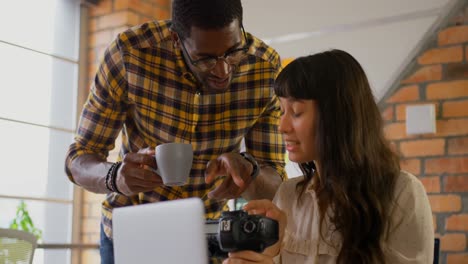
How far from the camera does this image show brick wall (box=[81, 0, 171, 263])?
3635mm

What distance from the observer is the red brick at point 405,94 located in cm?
303

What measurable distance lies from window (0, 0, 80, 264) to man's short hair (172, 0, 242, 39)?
2.09 meters

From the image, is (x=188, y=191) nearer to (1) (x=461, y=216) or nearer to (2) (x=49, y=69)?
(1) (x=461, y=216)

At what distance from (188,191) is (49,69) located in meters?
2.23

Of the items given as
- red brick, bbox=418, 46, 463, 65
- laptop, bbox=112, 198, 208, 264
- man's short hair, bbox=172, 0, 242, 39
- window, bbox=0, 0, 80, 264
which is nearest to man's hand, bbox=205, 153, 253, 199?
man's short hair, bbox=172, 0, 242, 39

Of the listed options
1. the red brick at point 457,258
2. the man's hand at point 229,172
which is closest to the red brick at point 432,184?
Answer: the red brick at point 457,258

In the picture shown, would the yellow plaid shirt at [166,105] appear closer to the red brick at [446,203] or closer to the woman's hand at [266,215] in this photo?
the woman's hand at [266,215]

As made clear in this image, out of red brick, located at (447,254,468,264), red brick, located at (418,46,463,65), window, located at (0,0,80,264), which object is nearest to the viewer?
red brick, located at (447,254,468,264)

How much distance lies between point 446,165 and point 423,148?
0.42 ft

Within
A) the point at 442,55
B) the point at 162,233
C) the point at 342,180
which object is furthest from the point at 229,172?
the point at 442,55

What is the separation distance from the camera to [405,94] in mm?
3051

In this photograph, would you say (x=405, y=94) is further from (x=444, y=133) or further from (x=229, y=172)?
(x=229, y=172)

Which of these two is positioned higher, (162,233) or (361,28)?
(361,28)

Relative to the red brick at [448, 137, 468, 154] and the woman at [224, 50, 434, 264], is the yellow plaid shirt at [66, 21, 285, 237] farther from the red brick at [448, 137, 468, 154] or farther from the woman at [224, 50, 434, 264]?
the red brick at [448, 137, 468, 154]
